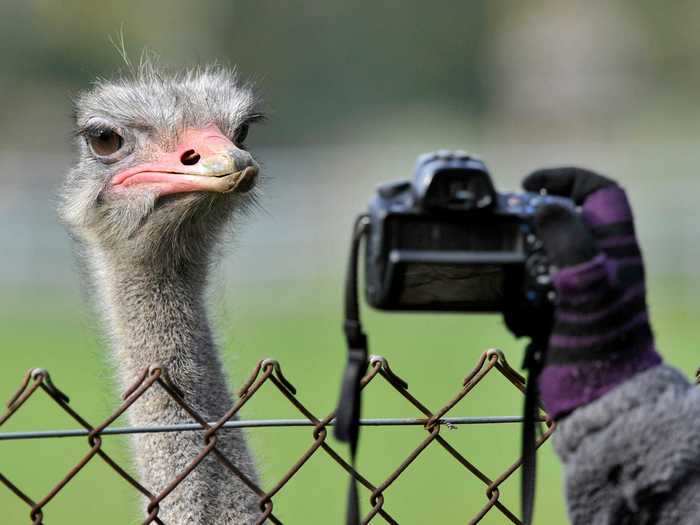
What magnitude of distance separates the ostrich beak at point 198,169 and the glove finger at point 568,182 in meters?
1.36

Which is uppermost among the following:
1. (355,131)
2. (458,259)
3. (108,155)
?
(355,131)

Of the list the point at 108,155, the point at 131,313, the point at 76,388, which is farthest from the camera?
the point at 76,388

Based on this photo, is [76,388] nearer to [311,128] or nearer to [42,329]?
[42,329]

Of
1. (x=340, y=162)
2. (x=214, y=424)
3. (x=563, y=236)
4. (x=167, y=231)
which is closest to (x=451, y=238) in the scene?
(x=563, y=236)


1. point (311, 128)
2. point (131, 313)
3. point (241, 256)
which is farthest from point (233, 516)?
point (311, 128)

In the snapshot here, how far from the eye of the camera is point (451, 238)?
209 cm

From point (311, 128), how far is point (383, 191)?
33313 mm

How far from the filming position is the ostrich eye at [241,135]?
418 cm

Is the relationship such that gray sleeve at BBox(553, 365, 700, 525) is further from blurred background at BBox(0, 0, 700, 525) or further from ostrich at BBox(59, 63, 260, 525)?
blurred background at BBox(0, 0, 700, 525)

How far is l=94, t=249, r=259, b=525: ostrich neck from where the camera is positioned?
127 inches

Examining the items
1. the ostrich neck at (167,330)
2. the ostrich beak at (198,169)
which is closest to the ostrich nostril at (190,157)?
the ostrich beak at (198,169)

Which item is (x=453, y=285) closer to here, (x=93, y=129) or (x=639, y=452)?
(x=639, y=452)

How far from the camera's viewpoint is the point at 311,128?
116ft

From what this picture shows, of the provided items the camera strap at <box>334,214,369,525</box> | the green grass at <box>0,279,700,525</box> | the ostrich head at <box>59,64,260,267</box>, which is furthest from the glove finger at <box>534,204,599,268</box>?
the green grass at <box>0,279,700,525</box>
